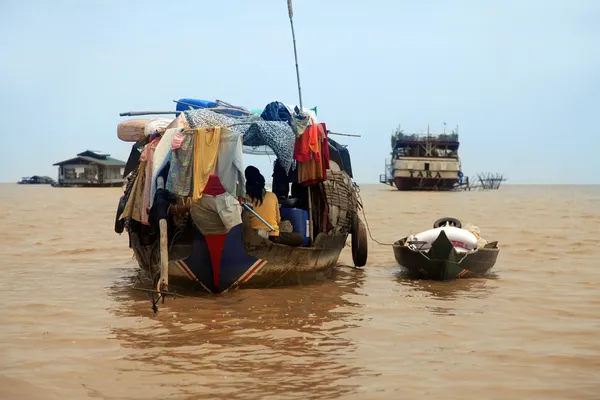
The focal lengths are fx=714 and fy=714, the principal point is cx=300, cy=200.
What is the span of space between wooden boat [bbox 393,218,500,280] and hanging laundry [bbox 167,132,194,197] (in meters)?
3.64

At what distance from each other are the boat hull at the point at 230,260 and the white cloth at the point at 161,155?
687 millimetres

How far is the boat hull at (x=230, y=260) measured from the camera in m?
8.48

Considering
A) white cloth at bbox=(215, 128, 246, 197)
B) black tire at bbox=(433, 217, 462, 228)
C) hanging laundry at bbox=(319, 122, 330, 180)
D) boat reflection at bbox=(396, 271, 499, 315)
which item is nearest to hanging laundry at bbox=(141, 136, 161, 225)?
white cloth at bbox=(215, 128, 246, 197)

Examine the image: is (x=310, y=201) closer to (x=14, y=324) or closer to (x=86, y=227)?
(x=14, y=324)

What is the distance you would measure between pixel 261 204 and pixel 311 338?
102 inches

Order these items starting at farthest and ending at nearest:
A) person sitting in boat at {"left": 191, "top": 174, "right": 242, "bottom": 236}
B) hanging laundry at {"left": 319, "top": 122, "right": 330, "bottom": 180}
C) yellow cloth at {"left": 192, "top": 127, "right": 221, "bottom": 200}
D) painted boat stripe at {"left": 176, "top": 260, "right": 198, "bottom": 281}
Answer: hanging laundry at {"left": 319, "top": 122, "right": 330, "bottom": 180} < painted boat stripe at {"left": 176, "top": 260, "right": 198, "bottom": 281} < yellow cloth at {"left": 192, "top": 127, "right": 221, "bottom": 200} < person sitting in boat at {"left": 191, "top": 174, "right": 242, "bottom": 236}

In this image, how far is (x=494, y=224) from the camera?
70.5 feet

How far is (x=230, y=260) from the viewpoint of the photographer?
28.2 ft

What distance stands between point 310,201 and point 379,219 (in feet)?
46.9

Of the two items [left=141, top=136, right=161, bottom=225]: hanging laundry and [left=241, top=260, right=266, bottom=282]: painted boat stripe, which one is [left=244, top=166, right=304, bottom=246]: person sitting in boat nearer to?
[left=241, top=260, right=266, bottom=282]: painted boat stripe

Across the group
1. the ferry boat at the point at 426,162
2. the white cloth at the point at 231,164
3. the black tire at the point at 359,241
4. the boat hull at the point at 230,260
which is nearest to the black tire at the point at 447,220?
the black tire at the point at 359,241

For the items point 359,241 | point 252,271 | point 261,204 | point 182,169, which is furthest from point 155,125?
point 359,241

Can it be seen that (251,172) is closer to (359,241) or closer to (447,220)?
(359,241)

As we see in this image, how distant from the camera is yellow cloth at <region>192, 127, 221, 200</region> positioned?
8.32 metres
